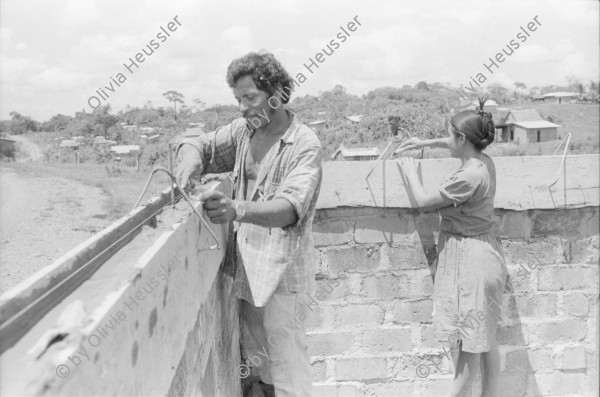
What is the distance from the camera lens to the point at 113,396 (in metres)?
1.18

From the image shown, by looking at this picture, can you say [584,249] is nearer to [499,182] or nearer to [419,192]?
[499,182]

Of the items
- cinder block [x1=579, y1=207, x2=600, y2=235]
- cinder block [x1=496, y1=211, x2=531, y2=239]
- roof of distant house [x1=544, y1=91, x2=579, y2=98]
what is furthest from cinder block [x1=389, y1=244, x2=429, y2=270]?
roof of distant house [x1=544, y1=91, x2=579, y2=98]

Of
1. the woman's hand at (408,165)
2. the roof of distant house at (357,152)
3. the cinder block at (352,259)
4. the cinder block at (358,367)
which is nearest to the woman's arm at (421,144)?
the woman's hand at (408,165)

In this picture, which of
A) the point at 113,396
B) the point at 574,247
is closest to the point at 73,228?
the point at 574,247

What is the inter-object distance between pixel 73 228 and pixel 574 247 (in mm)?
15299

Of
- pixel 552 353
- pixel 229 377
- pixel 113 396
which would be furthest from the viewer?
pixel 552 353

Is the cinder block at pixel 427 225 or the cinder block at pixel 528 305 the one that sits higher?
the cinder block at pixel 427 225

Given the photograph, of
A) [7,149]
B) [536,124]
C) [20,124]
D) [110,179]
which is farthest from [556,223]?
[20,124]

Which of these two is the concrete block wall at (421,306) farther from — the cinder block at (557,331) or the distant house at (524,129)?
the distant house at (524,129)

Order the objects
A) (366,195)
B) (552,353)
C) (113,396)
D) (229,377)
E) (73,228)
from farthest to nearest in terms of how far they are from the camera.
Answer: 1. (73,228)
2. (552,353)
3. (366,195)
4. (229,377)
5. (113,396)

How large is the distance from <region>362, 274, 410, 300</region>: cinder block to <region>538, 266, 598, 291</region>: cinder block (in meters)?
1.01

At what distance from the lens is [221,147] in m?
3.09

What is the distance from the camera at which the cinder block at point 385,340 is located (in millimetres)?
3975

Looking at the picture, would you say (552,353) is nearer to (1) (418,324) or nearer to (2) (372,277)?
(1) (418,324)
